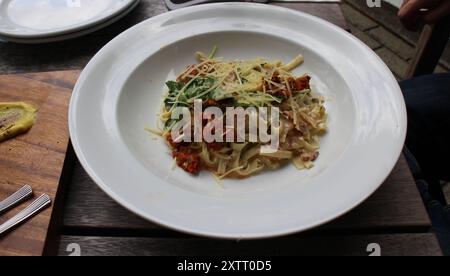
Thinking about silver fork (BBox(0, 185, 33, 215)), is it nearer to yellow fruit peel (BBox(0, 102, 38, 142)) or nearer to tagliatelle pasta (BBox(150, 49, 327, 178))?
yellow fruit peel (BBox(0, 102, 38, 142))

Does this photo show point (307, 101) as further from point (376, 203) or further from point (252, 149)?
point (376, 203)

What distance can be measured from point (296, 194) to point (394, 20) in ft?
8.67

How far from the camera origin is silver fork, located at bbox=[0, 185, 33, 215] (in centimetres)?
79

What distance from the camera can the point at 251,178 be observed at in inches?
36.9

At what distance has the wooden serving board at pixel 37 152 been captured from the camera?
0.75 metres

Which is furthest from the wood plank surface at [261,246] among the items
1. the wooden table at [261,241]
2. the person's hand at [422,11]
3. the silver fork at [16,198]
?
the person's hand at [422,11]

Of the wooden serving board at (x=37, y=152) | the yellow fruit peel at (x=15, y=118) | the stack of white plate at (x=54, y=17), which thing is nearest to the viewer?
the wooden serving board at (x=37, y=152)

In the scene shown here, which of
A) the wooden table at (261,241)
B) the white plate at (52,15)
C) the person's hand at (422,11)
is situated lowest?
the wooden table at (261,241)

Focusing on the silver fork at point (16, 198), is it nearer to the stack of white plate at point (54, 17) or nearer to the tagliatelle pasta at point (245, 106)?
the tagliatelle pasta at point (245, 106)

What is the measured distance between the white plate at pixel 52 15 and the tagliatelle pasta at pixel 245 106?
0.35m

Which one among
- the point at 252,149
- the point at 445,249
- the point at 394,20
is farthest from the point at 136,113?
the point at 394,20

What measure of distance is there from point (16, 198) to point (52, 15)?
75 centimetres

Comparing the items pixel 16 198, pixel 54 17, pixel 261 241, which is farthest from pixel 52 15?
pixel 261 241
